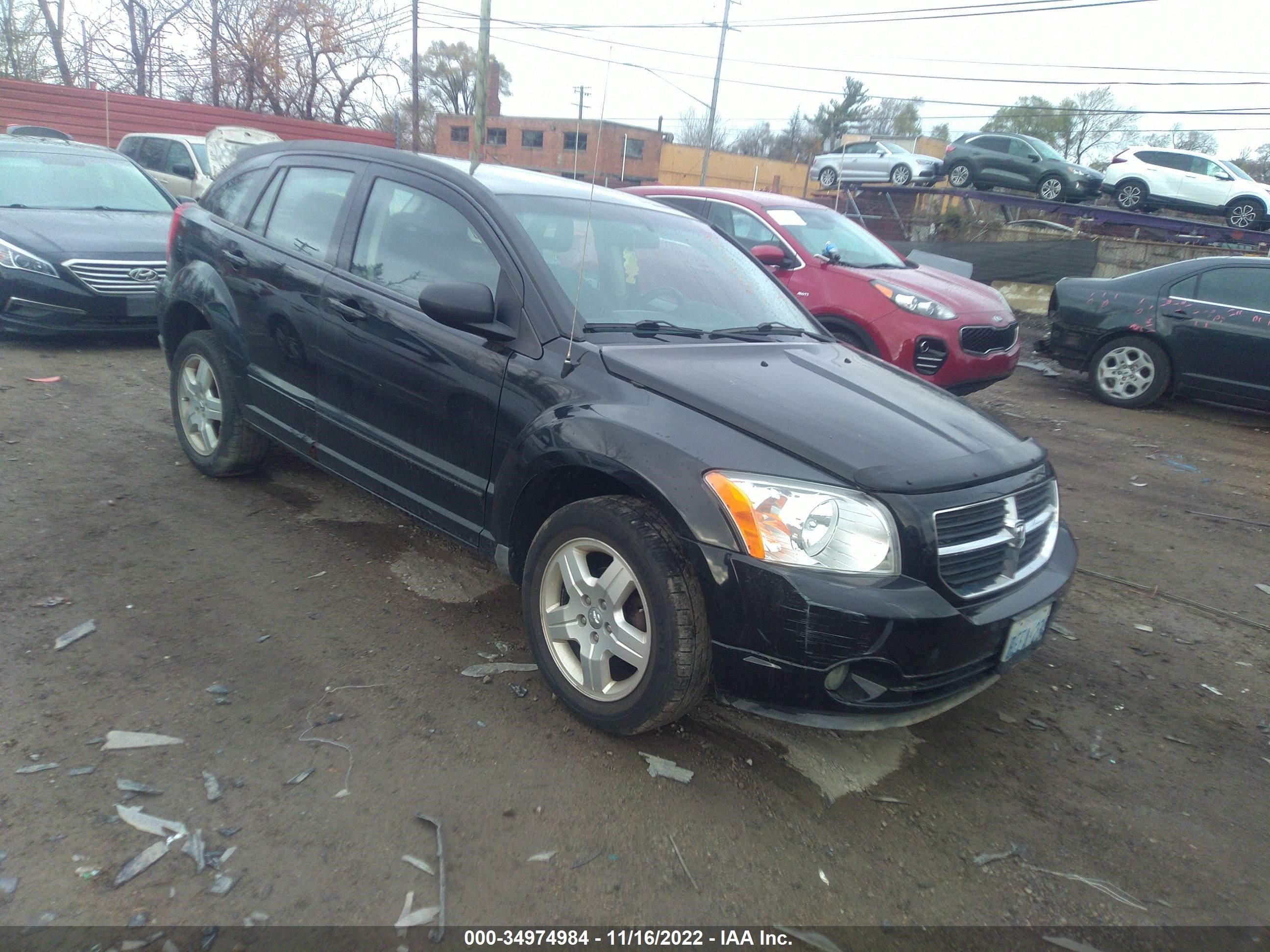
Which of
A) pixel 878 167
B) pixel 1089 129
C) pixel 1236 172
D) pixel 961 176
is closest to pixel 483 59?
pixel 878 167

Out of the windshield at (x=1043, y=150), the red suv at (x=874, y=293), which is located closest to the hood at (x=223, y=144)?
the red suv at (x=874, y=293)

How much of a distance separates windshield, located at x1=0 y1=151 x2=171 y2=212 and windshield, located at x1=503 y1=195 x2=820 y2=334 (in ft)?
22.4

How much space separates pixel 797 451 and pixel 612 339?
2.92 ft

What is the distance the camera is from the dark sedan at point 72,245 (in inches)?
279

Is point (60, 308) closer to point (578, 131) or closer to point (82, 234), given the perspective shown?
point (82, 234)

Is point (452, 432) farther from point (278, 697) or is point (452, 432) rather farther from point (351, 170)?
point (351, 170)

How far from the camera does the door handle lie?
3.69 meters

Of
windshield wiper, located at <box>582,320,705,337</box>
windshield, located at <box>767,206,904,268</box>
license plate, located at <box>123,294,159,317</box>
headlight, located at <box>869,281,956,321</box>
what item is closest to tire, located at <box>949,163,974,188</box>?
windshield, located at <box>767,206,904,268</box>

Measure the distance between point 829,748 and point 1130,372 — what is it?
7536 mm

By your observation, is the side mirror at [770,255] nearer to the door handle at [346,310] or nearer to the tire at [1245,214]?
the door handle at [346,310]

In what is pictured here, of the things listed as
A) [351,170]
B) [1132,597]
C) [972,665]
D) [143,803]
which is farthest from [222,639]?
[1132,597]

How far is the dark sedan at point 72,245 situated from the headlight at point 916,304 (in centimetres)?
601

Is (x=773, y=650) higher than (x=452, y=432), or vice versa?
(x=452, y=432)

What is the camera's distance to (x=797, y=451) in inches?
104
